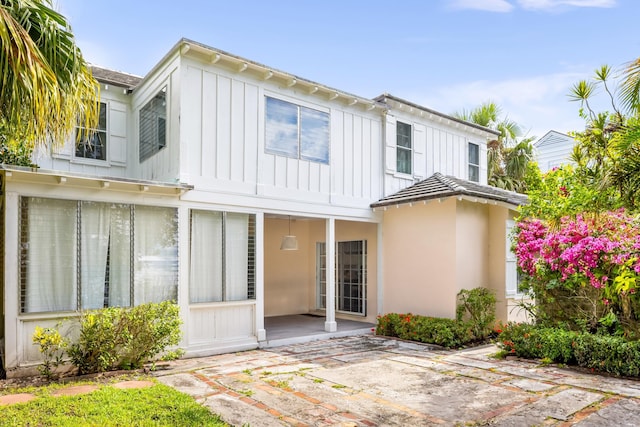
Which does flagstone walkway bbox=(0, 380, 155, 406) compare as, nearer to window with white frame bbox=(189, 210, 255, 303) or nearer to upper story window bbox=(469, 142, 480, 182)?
window with white frame bbox=(189, 210, 255, 303)

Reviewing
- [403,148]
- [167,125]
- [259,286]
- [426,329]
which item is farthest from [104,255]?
[403,148]

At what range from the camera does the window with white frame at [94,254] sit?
22.0 ft

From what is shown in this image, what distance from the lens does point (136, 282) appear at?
24.9ft

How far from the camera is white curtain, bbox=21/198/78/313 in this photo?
665cm

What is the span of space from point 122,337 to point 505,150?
16.1 metres

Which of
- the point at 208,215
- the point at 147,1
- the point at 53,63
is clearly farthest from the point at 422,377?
the point at 147,1

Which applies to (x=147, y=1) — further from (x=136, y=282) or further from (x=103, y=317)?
(x=103, y=317)

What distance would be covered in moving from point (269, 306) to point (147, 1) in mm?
8573

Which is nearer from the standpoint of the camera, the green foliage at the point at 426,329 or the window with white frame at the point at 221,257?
the window with white frame at the point at 221,257

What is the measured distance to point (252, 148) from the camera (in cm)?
909

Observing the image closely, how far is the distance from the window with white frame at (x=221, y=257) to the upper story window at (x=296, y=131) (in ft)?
5.84

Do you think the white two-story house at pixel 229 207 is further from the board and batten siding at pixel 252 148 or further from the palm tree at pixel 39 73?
the palm tree at pixel 39 73

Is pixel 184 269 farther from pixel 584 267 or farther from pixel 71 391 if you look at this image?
pixel 584 267

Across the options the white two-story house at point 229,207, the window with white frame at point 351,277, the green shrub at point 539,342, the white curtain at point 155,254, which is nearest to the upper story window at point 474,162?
the white two-story house at point 229,207
